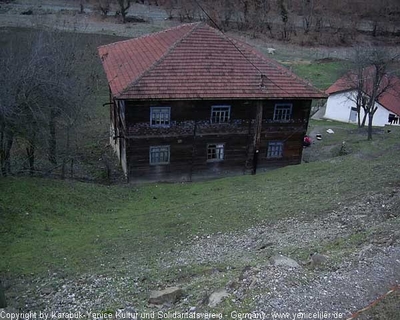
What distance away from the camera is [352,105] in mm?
38250

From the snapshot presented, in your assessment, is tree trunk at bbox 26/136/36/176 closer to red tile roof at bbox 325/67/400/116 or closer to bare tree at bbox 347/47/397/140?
bare tree at bbox 347/47/397/140

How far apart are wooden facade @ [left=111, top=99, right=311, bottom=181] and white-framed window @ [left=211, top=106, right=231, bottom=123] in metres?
0.08

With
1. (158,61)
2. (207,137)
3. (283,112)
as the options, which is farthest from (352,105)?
(158,61)

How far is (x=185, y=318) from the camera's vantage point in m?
9.80

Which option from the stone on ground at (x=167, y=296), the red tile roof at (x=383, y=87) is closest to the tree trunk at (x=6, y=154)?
the stone on ground at (x=167, y=296)

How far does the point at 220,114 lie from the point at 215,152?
196cm

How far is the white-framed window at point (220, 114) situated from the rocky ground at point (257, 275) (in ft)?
26.1

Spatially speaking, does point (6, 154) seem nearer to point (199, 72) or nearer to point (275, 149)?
point (199, 72)

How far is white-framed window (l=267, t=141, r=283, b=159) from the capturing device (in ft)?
76.8

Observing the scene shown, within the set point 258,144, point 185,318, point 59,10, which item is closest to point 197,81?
point 258,144

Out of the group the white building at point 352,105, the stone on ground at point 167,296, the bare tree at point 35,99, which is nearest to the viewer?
the stone on ground at point 167,296

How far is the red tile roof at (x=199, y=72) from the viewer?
2073 centimetres

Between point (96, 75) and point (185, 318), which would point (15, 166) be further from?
point (96, 75)

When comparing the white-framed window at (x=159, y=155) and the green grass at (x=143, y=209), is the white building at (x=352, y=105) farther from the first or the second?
the white-framed window at (x=159, y=155)
